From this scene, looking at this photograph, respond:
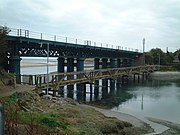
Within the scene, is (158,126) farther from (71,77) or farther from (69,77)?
(71,77)

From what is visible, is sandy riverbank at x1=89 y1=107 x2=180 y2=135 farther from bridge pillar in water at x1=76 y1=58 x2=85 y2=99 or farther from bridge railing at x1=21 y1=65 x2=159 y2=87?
bridge pillar in water at x1=76 y1=58 x2=85 y2=99

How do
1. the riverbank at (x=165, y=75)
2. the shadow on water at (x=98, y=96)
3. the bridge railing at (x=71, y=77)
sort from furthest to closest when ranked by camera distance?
the riverbank at (x=165, y=75), the shadow on water at (x=98, y=96), the bridge railing at (x=71, y=77)

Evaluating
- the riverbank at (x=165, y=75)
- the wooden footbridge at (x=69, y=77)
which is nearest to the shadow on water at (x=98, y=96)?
the wooden footbridge at (x=69, y=77)

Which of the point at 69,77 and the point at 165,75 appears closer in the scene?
the point at 69,77

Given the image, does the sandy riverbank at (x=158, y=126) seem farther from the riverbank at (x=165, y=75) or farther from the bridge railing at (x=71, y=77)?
the riverbank at (x=165, y=75)

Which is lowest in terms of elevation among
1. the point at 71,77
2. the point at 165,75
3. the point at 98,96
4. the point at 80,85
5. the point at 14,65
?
the point at 98,96

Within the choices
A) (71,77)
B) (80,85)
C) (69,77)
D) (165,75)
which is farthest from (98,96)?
(165,75)

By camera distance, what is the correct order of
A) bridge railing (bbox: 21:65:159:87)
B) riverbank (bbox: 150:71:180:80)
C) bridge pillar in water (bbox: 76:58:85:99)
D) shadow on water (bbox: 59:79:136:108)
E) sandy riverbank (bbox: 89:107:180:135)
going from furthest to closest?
riverbank (bbox: 150:71:180:80) < bridge pillar in water (bbox: 76:58:85:99) < shadow on water (bbox: 59:79:136:108) < bridge railing (bbox: 21:65:159:87) < sandy riverbank (bbox: 89:107:180:135)

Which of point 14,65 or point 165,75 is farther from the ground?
point 14,65

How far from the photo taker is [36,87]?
27359 mm

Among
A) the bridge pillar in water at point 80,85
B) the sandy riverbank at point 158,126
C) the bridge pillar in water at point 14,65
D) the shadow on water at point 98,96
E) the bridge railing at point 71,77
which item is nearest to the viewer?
the sandy riverbank at point 158,126

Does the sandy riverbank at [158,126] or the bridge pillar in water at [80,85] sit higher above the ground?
the bridge pillar in water at [80,85]

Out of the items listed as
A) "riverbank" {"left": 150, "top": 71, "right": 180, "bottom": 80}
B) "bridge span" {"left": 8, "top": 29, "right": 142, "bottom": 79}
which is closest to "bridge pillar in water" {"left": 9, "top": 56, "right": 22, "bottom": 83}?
"bridge span" {"left": 8, "top": 29, "right": 142, "bottom": 79}

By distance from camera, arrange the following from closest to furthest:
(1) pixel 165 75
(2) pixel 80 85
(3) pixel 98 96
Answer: (3) pixel 98 96 → (2) pixel 80 85 → (1) pixel 165 75
